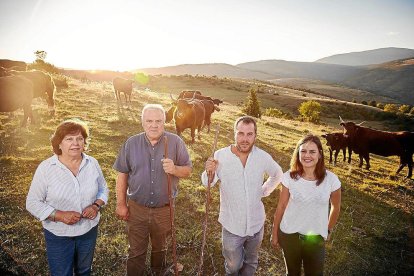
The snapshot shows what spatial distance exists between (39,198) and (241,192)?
266 cm

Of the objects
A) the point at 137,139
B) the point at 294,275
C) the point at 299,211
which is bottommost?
the point at 294,275

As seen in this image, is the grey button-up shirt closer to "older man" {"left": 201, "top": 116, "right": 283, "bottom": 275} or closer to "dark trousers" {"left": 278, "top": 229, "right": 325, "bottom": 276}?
"older man" {"left": 201, "top": 116, "right": 283, "bottom": 275}

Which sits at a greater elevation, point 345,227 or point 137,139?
point 137,139

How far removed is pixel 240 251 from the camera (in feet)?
14.1

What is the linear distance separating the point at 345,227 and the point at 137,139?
6224 millimetres

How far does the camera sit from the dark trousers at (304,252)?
404cm

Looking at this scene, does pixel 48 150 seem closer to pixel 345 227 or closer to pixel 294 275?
pixel 294 275

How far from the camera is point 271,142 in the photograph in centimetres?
1595

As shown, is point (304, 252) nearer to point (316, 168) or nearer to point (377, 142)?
point (316, 168)

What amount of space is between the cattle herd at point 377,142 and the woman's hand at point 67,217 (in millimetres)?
12665

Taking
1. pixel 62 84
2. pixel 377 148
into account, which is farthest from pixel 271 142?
pixel 62 84

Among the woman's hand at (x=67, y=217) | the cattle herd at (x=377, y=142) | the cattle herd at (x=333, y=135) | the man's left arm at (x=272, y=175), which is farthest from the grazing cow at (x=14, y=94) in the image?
the cattle herd at (x=377, y=142)

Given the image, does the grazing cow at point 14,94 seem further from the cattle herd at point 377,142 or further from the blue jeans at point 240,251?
the cattle herd at point 377,142

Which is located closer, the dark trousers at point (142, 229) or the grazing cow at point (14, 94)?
the dark trousers at point (142, 229)
